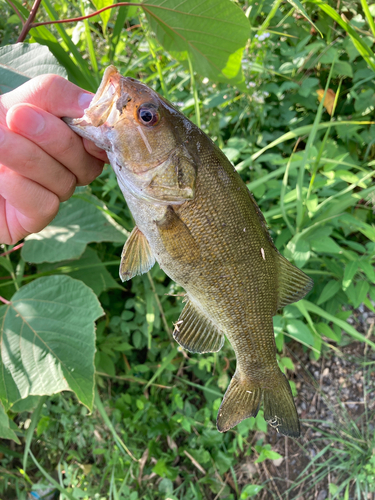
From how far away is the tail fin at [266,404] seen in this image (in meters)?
1.31

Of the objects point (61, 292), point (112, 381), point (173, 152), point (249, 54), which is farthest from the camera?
point (112, 381)

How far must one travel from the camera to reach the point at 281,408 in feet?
4.37

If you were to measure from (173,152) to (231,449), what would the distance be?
6.48ft

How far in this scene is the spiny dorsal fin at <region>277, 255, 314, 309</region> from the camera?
127 cm

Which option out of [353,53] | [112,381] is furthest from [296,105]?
[112,381]

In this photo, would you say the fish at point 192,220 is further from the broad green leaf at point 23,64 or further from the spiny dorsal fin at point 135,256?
the broad green leaf at point 23,64

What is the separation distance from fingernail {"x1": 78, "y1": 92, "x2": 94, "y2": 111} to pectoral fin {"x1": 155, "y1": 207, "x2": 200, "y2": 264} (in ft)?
1.37

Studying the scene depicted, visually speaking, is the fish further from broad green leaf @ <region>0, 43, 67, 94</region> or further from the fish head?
broad green leaf @ <region>0, 43, 67, 94</region>

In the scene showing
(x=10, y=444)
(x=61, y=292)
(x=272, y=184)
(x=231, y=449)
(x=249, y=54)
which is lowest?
(x=10, y=444)

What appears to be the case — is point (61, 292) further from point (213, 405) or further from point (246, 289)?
point (213, 405)

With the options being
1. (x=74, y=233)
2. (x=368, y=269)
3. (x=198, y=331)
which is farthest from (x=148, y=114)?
(x=368, y=269)

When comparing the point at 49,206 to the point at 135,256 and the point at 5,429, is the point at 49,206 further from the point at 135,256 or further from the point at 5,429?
the point at 5,429

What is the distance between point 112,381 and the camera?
2.49 m

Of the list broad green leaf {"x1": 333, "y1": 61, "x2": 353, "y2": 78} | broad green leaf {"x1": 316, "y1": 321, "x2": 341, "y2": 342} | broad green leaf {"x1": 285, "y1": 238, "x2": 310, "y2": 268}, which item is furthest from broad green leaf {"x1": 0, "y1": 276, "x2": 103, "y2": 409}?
broad green leaf {"x1": 333, "y1": 61, "x2": 353, "y2": 78}
